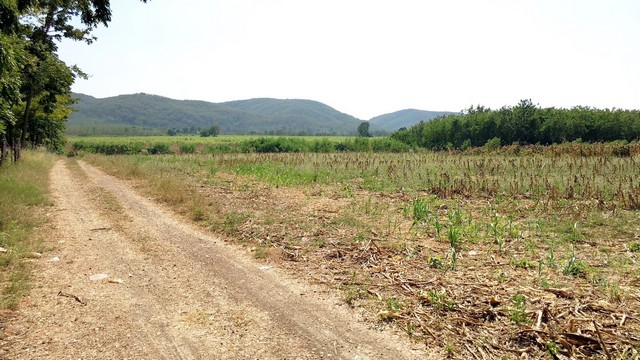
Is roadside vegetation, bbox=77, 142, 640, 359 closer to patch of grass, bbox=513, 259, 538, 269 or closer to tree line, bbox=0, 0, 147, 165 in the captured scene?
patch of grass, bbox=513, 259, 538, 269

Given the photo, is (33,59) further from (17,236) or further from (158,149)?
(158,149)

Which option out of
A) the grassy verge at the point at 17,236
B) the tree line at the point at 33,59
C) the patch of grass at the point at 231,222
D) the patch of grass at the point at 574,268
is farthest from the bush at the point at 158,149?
the patch of grass at the point at 574,268

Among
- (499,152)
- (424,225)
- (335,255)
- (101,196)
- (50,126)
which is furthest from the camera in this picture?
(50,126)

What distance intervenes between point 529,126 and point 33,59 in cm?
5229

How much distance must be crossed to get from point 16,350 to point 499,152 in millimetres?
31415

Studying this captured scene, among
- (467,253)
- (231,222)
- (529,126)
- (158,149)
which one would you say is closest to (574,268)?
(467,253)

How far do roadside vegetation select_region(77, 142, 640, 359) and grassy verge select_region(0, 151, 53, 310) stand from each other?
369cm

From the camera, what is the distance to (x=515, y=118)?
49.8 meters

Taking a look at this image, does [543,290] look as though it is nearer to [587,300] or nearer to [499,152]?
[587,300]

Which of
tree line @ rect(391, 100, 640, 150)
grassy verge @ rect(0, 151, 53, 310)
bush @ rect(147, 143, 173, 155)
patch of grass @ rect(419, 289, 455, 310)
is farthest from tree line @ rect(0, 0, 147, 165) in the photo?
tree line @ rect(391, 100, 640, 150)

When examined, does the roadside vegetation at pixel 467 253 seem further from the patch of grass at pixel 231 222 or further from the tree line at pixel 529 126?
the tree line at pixel 529 126

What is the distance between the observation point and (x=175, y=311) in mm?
5094

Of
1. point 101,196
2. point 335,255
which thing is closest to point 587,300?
point 335,255

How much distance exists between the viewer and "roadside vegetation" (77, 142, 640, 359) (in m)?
4.42
